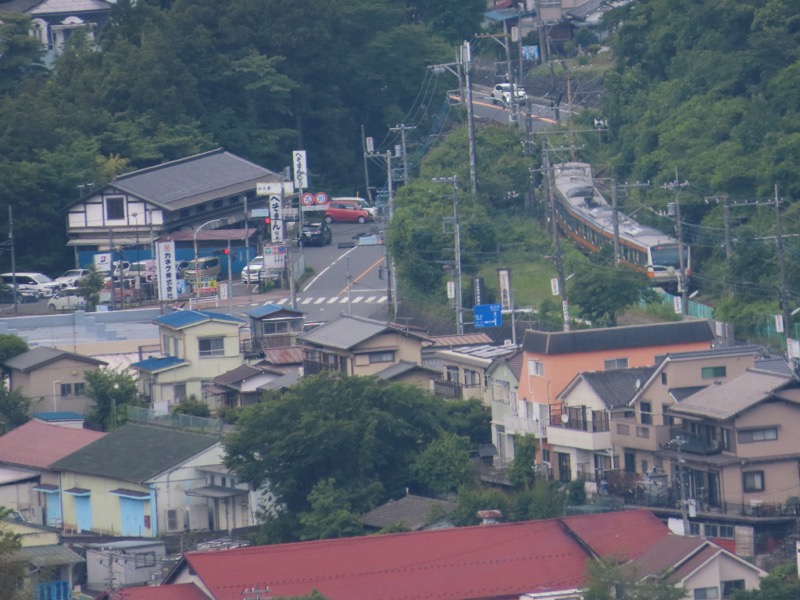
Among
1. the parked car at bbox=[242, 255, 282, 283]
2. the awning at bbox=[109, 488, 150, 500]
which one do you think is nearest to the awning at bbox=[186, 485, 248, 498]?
the awning at bbox=[109, 488, 150, 500]

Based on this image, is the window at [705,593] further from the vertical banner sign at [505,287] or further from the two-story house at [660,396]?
the vertical banner sign at [505,287]

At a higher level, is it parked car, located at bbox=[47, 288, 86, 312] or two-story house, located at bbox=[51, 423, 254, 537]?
parked car, located at bbox=[47, 288, 86, 312]

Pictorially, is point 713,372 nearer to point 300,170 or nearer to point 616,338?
point 616,338

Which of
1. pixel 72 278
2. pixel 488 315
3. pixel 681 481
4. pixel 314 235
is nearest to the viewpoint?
pixel 681 481

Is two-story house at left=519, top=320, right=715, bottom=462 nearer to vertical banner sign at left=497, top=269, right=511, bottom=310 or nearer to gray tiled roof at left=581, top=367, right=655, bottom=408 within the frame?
gray tiled roof at left=581, top=367, right=655, bottom=408

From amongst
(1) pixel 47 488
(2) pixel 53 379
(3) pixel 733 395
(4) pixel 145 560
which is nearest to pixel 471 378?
(3) pixel 733 395

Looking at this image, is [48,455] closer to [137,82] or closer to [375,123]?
[137,82]
